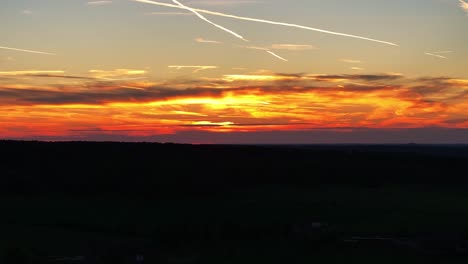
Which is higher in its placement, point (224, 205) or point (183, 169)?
point (183, 169)

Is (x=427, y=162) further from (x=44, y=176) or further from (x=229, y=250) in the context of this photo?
(x=229, y=250)

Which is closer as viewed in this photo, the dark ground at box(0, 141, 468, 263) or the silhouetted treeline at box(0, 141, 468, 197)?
the dark ground at box(0, 141, 468, 263)

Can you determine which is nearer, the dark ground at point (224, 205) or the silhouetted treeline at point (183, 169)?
the dark ground at point (224, 205)

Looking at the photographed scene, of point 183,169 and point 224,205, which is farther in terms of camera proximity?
point 183,169
